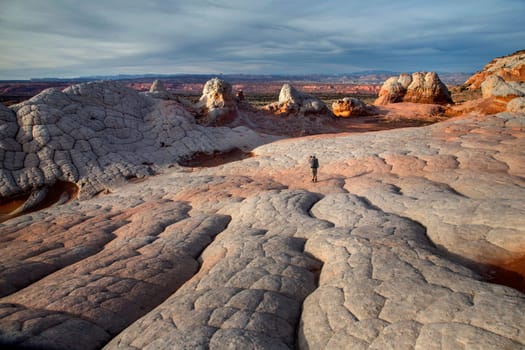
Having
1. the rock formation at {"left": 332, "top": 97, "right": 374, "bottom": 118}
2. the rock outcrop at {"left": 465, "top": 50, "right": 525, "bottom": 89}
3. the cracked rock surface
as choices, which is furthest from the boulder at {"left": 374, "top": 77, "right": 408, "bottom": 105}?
the cracked rock surface

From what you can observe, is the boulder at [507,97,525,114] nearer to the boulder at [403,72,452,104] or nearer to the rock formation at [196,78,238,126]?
the rock formation at [196,78,238,126]

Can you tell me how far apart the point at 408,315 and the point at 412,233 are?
6.79 ft

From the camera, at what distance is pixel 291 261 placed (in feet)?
13.8

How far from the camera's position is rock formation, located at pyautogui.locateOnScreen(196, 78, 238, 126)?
16.8 metres

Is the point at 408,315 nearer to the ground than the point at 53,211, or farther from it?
farther from it

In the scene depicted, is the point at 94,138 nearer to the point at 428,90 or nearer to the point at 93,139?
the point at 93,139

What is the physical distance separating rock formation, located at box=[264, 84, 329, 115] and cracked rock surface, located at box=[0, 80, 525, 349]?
1193cm

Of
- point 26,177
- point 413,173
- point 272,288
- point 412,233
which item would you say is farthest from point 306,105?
point 272,288

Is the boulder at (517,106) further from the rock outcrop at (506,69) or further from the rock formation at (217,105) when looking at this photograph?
the rock formation at (217,105)

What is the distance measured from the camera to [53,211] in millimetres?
8039

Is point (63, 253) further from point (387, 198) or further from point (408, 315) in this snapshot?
point (387, 198)

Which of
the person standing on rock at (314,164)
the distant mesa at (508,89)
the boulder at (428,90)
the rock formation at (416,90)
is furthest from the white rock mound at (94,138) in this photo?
the boulder at (428,90)

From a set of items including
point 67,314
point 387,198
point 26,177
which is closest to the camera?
point 67,314

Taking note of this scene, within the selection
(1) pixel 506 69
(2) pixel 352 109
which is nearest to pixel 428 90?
(2) pixel 352 109
